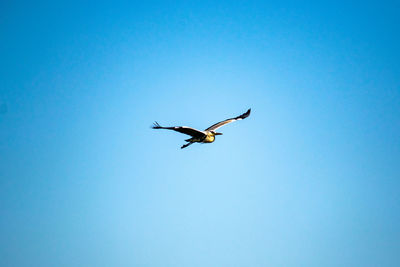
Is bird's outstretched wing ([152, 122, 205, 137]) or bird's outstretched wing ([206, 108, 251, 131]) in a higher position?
bird's outstretched wing ([206, 108, 251, 131])

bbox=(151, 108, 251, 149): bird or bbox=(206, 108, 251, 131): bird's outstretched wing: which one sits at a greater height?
bbox=(206, 108, 251, 131): bird's outstretched wing

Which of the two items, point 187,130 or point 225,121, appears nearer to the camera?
point 187,130

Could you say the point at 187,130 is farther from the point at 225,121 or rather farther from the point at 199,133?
the point at 225,121

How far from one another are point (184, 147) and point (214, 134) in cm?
390

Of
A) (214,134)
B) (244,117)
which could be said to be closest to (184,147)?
(214,134)

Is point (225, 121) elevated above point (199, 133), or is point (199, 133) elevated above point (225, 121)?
point (225, 121)

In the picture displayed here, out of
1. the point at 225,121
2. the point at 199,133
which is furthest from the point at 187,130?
the point at 225,121

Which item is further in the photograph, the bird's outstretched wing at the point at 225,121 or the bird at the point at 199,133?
the bird's outstretched wing at the point at 225,121

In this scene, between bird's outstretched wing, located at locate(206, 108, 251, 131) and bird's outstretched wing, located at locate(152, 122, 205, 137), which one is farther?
bird's outstretched wing, located at locate(206, 108, 251, 131)

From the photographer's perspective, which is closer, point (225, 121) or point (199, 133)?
point (199, 133)

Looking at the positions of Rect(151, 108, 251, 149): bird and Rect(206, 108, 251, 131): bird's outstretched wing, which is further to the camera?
Rect(206, 108, 251, 131): bird's outstretched wing

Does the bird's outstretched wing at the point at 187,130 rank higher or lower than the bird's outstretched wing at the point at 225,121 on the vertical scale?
lower

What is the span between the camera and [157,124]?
3597 cm

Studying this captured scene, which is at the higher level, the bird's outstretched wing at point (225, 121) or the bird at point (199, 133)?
the bird's outstretched wing at point (225, 121)
